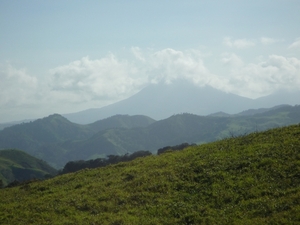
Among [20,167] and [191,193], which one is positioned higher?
[191,193]

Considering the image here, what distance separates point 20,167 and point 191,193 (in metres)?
144

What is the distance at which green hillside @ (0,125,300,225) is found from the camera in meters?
11.5

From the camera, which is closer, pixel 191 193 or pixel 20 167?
pixel 191 193

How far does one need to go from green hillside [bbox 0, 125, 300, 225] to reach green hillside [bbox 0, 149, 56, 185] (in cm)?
10802

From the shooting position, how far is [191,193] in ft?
45.3

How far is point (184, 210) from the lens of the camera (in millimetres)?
12266

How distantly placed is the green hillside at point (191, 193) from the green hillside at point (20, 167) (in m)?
108

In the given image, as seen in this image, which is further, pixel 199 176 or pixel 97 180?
pixel 97 180

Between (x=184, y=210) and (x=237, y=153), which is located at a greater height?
(x=237, y=153)

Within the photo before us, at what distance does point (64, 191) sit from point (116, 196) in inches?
173

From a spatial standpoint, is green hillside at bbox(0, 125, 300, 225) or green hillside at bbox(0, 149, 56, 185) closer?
green hillside at bbox(0, 125, 300, 225)

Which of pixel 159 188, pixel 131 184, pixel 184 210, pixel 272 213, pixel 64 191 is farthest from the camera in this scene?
pixel 64 191

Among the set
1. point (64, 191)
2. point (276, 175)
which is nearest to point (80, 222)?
point (64, 191)

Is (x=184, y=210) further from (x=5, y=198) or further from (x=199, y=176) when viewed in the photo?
(x=5, y=198)
